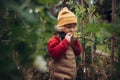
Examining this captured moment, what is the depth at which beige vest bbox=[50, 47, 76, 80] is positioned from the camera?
12.2ft

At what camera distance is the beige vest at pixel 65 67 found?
3727mm

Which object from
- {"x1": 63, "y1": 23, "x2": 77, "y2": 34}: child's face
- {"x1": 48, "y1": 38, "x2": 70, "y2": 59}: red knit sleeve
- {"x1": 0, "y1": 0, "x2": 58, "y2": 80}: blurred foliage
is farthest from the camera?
{"x1": 63, "y1": 23, "x2": 77, "y2": 34}: child's face

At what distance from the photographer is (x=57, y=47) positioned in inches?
139

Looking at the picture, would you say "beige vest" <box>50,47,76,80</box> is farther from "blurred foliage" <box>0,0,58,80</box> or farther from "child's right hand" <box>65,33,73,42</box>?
"blurred foliage" <box>0,0,58,80</box>

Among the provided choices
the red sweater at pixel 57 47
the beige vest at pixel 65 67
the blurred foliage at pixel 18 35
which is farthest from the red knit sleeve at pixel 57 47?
the blurred foliage at pixel 18 35

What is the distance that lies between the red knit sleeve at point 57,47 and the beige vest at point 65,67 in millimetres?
114

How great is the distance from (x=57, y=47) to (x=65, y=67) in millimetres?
322

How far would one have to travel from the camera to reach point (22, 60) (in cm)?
107

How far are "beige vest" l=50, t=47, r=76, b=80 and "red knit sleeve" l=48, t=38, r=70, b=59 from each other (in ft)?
0.37

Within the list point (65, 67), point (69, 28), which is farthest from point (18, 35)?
point (65, 67)

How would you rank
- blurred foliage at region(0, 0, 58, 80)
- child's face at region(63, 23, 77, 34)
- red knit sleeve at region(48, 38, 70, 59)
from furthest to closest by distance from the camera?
child's face at region(63, 23, 77, 34) < red knit sleeve at region(48, 38, 70, 59) < blurred foliage at region(0, 0, 58, 80)

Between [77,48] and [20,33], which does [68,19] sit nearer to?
[77,48]

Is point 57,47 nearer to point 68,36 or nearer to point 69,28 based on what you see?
point 68,36

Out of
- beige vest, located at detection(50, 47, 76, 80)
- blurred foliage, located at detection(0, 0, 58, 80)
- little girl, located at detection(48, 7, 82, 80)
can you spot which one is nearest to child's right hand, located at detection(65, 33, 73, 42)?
little girl, located at detection(48, 7, 82, 80)
